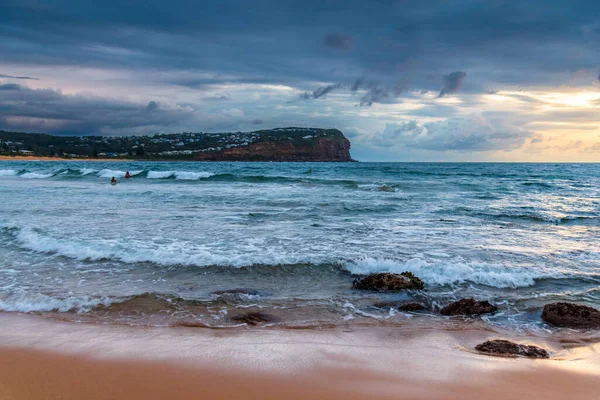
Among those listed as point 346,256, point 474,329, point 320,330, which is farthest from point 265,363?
point 346,256

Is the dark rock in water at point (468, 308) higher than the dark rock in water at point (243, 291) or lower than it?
higher

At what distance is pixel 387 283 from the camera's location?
22.5 ft

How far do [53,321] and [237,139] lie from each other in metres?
116

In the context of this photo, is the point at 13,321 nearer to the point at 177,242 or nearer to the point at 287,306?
the point at 287,306

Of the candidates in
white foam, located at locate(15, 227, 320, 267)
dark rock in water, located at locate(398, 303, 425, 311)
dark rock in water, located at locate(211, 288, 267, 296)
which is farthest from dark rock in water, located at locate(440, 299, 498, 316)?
white foam, located at locate(15, 227, 320, 267)

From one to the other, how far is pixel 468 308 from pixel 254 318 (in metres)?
2.92

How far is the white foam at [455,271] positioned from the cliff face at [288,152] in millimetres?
94821

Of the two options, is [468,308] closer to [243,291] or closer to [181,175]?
[243,291]

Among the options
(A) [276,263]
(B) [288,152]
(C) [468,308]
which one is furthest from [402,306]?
(B) [288,152]

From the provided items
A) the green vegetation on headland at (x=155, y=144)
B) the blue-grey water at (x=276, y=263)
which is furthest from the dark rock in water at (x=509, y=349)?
the green vegetation on headland at (x=155, y=144)

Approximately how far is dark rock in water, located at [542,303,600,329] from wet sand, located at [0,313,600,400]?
1.71 feet

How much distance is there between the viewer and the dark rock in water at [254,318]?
17.4 ft

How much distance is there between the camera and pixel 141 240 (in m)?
10.2

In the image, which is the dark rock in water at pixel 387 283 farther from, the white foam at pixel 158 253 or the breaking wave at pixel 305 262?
the white foam at pixel 158 253
